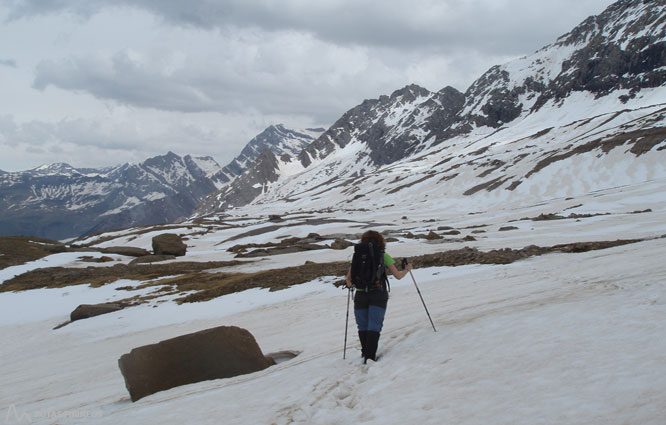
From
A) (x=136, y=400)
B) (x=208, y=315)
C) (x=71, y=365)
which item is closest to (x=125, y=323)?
(x=208, y=315)

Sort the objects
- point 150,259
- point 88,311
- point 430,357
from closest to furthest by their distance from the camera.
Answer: point 430,357 < point 88,311 < point 150,259

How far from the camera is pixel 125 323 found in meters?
20.3

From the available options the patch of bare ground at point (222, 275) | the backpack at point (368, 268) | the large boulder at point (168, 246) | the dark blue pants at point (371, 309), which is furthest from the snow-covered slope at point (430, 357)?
A: the large boulder at point (168, 246)

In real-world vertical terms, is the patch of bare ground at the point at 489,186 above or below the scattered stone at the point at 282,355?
above

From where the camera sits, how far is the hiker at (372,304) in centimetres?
841

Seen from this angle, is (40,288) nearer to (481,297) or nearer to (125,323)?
(125,323)

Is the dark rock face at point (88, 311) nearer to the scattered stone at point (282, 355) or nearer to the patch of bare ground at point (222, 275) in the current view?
the patch of bare ground at point (222, 275)

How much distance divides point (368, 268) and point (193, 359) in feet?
15.5

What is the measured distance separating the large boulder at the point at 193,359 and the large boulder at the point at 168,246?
A: 48.4 m

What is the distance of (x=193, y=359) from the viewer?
9.38m

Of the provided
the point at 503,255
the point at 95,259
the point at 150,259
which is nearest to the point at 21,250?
the point at 95,259

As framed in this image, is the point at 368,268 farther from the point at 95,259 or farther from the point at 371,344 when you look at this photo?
the point at 95,259

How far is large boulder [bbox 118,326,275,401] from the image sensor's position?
890 cm

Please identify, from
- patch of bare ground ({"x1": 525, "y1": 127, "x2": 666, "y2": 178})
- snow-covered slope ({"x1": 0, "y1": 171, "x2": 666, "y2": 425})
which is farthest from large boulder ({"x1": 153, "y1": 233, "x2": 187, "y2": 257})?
patch of bare ground ({"x1": 525, "y1": 127, "x2": 666, "y2": 178})
